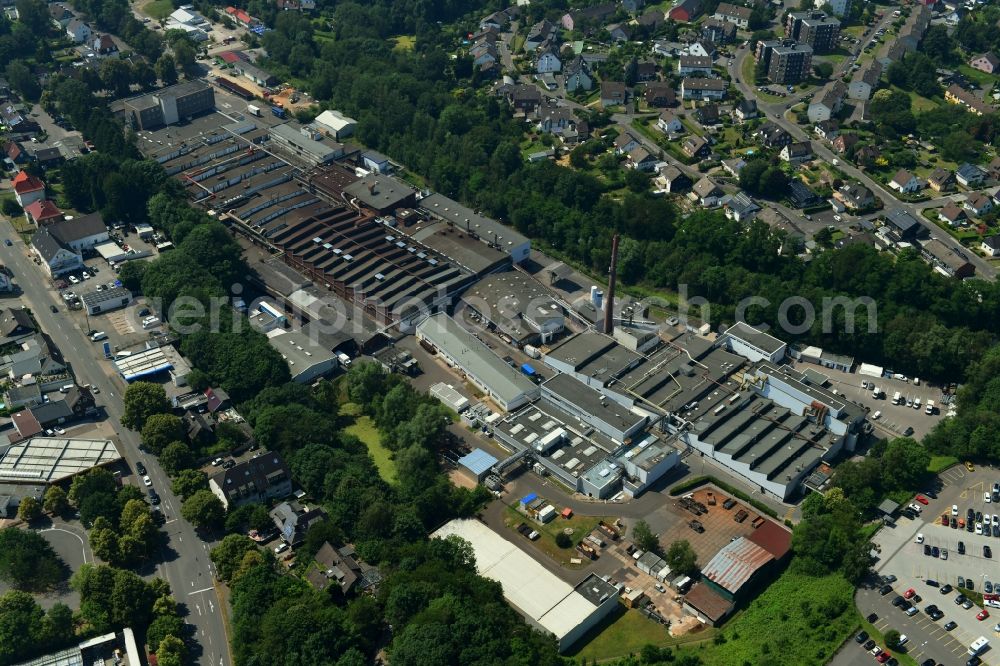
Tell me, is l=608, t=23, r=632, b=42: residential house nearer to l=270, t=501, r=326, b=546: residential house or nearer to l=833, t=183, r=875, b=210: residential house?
l=833, t=183, r=875, b=210: residential house

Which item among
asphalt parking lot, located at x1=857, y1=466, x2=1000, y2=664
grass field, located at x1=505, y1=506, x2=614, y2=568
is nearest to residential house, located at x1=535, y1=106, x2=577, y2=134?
grass field, located at x1=505, y1=506, x2=614, y2=568

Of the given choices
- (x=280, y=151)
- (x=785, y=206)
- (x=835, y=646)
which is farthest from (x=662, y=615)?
(x=280, y=151)

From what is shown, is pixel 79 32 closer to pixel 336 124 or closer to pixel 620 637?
pixel 336 124

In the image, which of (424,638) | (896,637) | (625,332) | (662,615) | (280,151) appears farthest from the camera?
(280,151)

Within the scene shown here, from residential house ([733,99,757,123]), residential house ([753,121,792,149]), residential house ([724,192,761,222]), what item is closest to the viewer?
residential house ([724,192,761,222])

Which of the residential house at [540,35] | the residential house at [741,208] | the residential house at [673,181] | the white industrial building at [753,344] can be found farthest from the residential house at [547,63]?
the white industrial building at [753,344]

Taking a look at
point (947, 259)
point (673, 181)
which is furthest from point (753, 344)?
point (673, 181)

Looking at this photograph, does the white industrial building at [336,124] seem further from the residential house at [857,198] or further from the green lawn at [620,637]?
the green lawn at [620,637]

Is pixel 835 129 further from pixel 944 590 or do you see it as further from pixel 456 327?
pixel 944 590
